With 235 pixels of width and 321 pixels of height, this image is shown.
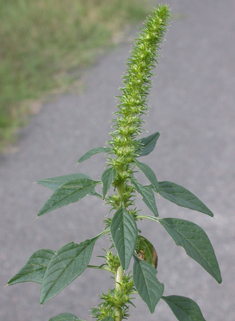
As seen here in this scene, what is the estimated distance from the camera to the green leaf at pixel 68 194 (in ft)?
2.19

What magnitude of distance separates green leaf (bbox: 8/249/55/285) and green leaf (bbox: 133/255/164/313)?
6.4 inches

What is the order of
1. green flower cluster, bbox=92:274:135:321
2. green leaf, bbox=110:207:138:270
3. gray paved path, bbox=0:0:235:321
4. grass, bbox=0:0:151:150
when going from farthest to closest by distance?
grass, bbox=0:0:151:150 → gray paved path, bbox=0:0:235:321 → green flower cluster, bbox=92:274:135:321 → green leaf, bbox=110:207:138:270

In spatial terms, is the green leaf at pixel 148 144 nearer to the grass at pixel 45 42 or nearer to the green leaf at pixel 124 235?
the green leaf at pixel 124 235

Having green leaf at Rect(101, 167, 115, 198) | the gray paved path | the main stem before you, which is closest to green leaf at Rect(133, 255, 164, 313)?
the main stem

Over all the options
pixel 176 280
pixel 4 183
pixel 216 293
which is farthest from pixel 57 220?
pixel 216 293

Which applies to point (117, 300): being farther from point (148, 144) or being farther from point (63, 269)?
point (148, 144)

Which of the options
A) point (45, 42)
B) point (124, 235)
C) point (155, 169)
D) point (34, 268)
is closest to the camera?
point (124, 235)

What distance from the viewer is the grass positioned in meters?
4.04

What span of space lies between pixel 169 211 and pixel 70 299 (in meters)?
0.96

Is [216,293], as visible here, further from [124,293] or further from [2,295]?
[124,293]

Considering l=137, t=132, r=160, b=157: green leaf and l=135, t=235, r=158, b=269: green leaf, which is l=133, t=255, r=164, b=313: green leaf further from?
l=137, t=132, r=160, b=157: green leaf

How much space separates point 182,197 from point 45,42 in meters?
4.33

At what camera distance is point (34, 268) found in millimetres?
759

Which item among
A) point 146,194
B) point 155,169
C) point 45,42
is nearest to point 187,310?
point 146,194
